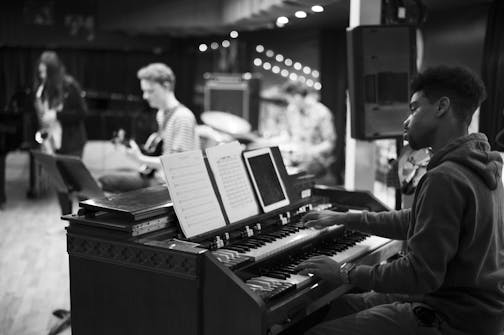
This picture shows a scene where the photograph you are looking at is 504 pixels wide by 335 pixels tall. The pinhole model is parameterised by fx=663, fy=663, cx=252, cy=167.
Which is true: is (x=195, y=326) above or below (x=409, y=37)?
below

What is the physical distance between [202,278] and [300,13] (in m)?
3.54

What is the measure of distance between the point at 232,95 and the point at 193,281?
7.95m

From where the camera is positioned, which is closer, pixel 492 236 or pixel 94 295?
pixel 492 236

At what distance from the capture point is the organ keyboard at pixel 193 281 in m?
2.37

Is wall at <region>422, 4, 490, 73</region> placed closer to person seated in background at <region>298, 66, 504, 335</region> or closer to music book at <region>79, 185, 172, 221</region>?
person seated in background at <region>298, 66, 504, 335</region>

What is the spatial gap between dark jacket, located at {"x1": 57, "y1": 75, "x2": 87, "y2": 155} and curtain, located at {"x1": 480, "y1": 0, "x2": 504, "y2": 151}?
382 cm

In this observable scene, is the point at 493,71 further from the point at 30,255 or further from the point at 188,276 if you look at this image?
the point at 30,255

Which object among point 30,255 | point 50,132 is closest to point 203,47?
point 50,132

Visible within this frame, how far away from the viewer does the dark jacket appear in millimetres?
6586

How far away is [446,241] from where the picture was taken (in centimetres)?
224

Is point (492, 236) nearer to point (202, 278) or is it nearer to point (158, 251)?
point (202, 278)

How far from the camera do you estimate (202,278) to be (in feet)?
7.98

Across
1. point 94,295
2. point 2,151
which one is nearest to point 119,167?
point 2,151

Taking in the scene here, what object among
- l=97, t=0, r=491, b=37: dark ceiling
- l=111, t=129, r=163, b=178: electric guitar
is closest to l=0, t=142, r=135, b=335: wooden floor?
l=111, t=129, r=163, b=178: electric guitar
